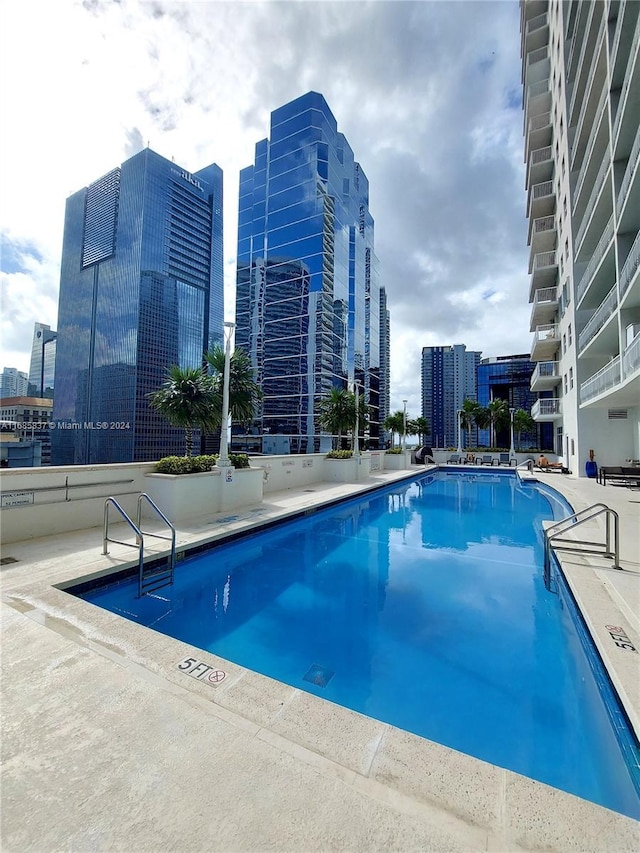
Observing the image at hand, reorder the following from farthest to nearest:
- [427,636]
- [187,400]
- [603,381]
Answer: [603,381] < [187,400] < [427,636]

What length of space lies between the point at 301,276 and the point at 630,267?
54.0m

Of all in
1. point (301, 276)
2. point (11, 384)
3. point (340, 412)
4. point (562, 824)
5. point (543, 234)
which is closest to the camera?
point (562, 824)

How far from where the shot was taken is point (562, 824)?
5.00 ft

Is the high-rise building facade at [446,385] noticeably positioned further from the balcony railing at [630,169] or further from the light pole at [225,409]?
the light pole at [225,409]

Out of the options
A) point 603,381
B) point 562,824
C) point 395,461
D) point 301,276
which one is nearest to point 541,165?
point 603,381

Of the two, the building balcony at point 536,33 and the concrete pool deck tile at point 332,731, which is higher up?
the building balcony at point 536,33

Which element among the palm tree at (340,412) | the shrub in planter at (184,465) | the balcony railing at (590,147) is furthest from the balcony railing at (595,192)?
the shrub in planter at (184,465)

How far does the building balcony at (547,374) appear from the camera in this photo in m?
23.7

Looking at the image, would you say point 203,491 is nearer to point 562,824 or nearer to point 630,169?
point 562,824

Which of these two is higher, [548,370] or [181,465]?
[548,370]

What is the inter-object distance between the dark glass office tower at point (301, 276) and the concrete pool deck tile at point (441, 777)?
53.5 metres

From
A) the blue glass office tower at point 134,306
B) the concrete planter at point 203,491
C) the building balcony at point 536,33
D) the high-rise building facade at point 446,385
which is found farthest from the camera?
the high-rise building facade at point 446,385

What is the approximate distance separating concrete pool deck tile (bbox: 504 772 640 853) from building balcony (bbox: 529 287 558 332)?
2785cm

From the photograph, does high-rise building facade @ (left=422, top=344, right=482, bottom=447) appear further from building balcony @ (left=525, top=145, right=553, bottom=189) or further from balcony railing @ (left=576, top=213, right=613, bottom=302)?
balcony railing @ (left=576, top=213, right=613, bottom=302)
